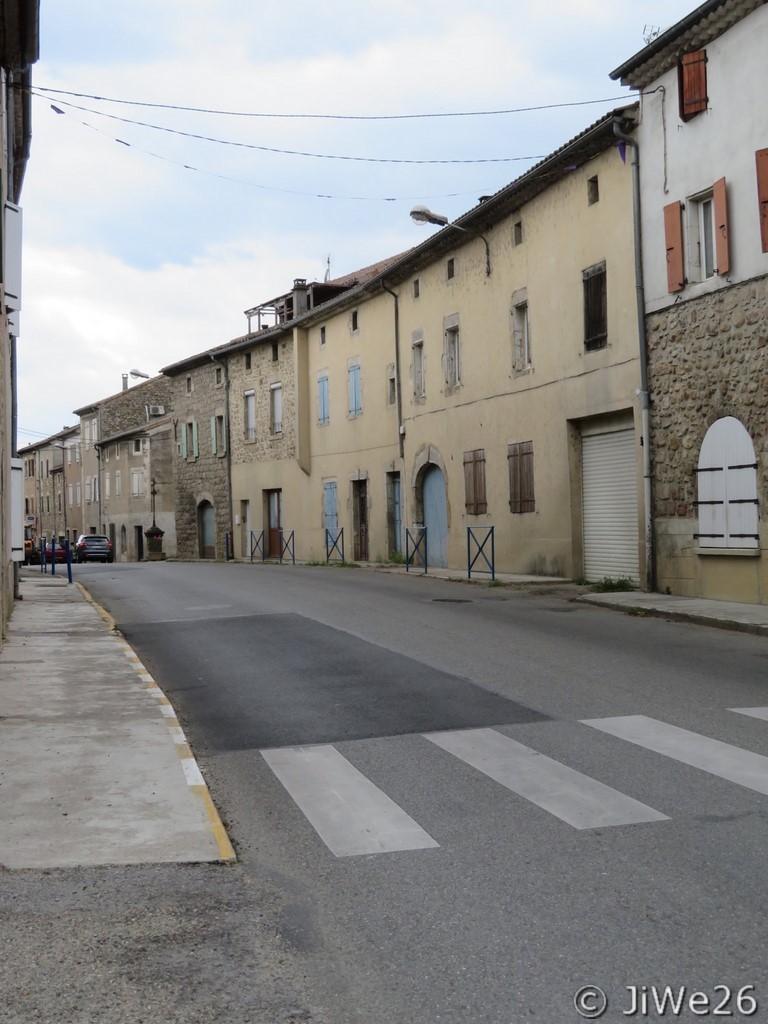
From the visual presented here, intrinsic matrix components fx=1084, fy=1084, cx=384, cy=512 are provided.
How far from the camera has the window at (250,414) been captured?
39.3 metres

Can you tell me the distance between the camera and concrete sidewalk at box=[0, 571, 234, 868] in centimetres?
471

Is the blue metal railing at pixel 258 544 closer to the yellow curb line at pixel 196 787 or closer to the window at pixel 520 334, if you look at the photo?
the window at pixel 520 334

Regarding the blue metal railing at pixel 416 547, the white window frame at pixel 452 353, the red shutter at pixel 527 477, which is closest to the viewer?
the red shutter at pixel 527 477

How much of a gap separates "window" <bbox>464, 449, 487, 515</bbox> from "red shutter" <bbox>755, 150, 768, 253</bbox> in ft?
34.6

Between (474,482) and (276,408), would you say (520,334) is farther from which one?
(276,408)

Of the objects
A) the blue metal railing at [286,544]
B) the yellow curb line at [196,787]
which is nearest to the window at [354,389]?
the blue metal railing at [286,544]

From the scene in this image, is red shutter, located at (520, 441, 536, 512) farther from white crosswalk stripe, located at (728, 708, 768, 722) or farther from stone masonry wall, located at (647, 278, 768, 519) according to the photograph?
white crosswalk stripe, located at (728, 708, 768, 722)

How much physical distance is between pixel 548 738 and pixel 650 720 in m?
0.85

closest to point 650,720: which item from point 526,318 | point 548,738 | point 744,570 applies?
point 548,738

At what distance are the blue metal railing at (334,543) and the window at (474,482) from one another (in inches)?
313

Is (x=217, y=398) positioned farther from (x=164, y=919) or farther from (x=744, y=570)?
(x=164, y=919)

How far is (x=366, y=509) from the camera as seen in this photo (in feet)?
103

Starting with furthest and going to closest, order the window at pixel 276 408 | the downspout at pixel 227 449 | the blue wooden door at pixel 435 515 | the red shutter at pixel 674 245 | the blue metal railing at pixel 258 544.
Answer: the downspout at pixel 227 449 < the blue metal railing at pixel 258 544 < the window at pixel 276 408 < the blue wooden door at pixel 435 515 < the red shutter at pixel 674 245

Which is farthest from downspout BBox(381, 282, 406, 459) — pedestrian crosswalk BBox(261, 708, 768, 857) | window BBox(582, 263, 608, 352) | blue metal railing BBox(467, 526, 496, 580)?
pedestrian crosswalk BBox(261, 708, 768, 857)
